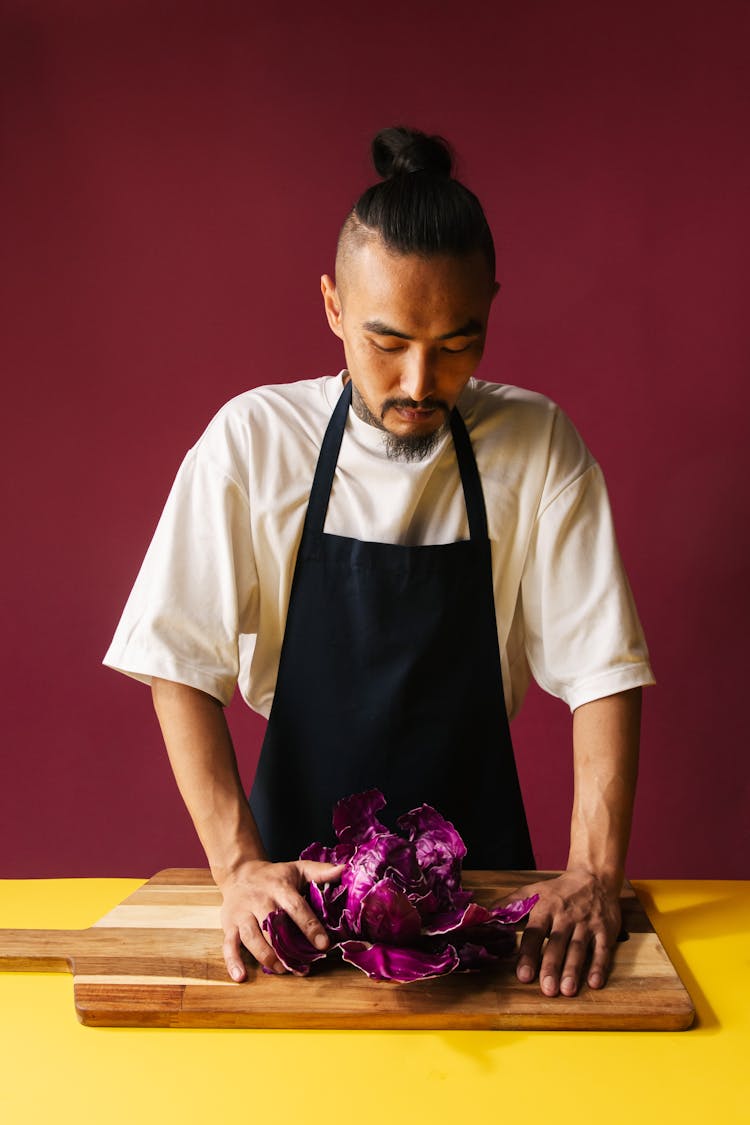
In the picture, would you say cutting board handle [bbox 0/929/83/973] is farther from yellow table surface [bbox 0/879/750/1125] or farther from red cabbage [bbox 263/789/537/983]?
red cabbage [bbox 263/789/537/983]

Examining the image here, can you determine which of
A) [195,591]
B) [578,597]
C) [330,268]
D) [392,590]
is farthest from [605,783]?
[330,268]

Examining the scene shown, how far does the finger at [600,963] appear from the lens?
49.3 inches

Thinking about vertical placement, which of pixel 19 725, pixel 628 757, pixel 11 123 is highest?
pixel 11 123

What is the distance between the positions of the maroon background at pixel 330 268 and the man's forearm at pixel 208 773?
1.00 m

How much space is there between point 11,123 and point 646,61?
133 cm

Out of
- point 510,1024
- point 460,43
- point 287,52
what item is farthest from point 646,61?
point 510,1024

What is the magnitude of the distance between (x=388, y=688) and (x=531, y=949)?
1.57ft

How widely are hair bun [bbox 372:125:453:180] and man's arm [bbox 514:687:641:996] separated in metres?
0.79

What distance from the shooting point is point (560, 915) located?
1367mm

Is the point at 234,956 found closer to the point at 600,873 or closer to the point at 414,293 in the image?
the point at 600,873

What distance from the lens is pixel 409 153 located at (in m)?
1.63

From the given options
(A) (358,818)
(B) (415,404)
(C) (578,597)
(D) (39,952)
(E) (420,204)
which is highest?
(E) (420,204)

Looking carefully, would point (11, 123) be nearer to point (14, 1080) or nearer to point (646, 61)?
point (646, 61)

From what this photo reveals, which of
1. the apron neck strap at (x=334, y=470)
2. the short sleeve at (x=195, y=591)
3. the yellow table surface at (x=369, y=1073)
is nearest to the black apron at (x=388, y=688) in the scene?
the apron neck strap at (x=334, y=470)
